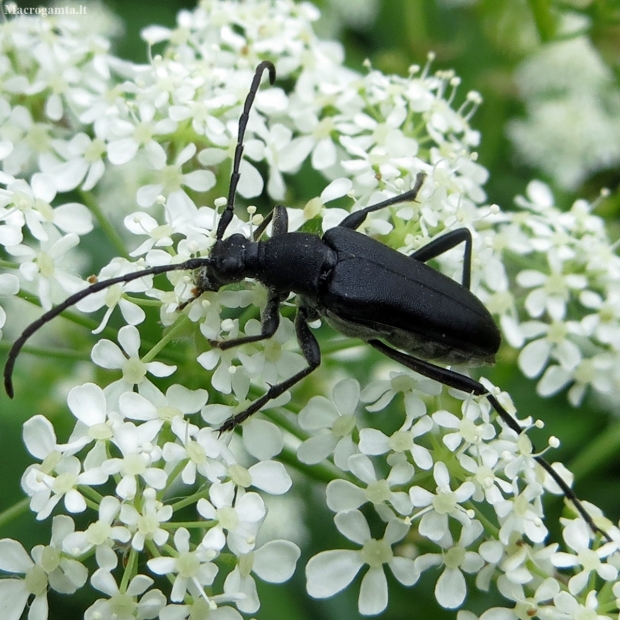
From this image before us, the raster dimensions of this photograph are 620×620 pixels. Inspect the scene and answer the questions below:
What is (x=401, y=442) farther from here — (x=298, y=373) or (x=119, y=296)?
(x=119, y=296)

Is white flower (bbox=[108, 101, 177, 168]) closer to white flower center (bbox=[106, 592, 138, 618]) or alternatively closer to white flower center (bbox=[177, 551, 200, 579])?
white flower center (bbox=[177, 551, 200, 579])

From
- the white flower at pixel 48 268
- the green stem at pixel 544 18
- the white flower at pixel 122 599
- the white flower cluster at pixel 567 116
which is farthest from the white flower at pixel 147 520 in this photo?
the white flower cluster at pixel 567 116

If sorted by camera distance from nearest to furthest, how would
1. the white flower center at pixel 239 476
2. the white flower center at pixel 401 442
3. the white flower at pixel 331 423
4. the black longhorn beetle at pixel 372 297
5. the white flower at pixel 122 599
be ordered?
the white flower at pixel 122 599 < the white flower center at pixel 239 476 < the white flower center at pixel 401 442 < the white flower at pixel 331 423 < the black longhorn beetle at pixel 372 297

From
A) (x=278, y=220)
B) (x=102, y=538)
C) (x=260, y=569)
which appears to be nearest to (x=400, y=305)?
(x=278, y=220)

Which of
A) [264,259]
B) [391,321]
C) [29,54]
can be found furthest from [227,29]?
[391,321]

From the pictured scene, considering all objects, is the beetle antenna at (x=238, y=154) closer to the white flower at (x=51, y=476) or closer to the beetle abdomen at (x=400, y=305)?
the beetle abdomen at (x=400, y=305)

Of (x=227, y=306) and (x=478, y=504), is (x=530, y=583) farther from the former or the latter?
(x=227, y=306)
